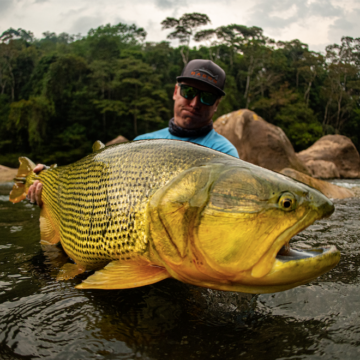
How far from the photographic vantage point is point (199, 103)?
4000mm

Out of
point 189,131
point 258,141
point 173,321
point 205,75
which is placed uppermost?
point 258,141

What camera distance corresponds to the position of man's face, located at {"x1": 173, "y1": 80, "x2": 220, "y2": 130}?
3957 mm

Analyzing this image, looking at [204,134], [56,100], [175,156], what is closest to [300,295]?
[175,156]

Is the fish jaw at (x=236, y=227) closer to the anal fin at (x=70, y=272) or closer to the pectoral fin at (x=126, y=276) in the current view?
the pectoral fin at (x=126, y=276)

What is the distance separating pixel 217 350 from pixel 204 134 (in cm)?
286

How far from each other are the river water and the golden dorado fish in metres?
0.29

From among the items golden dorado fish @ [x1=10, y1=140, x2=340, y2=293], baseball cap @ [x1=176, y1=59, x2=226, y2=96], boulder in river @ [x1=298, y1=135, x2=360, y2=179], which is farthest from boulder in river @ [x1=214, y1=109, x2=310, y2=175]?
golden dorado fish @ [x1=10, y1=140, x2=340, y2=293]

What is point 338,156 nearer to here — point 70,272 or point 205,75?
point 205,75

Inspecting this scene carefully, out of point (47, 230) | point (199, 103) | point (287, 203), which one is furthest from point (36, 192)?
point (287, 203)

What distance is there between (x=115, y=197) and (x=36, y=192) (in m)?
1.95

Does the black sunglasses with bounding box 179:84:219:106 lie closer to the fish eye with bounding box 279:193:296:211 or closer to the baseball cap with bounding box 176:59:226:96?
the baseball cap with bounding box 176:59:226:96

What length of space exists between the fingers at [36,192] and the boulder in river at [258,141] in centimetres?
1341

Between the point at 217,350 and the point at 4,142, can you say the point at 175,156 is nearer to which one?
the point at 217,350

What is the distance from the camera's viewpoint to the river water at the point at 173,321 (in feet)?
5.49
